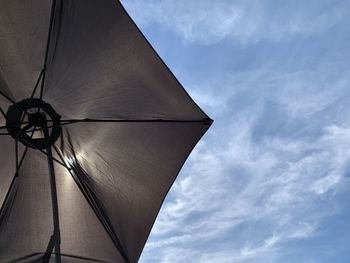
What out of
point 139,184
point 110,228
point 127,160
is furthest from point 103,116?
point 110,228

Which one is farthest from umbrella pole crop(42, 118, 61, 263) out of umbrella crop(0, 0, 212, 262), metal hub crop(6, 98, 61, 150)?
metal hub crop(6, 98, 61, 150)

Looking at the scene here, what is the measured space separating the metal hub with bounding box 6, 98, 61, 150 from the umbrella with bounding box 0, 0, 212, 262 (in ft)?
0.05

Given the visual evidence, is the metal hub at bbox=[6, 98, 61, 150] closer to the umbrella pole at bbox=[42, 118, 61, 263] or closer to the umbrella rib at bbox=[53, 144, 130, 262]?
the umbrella pole at bbox=[42, 118, 61, 263]

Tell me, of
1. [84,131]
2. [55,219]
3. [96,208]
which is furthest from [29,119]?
[96,208]

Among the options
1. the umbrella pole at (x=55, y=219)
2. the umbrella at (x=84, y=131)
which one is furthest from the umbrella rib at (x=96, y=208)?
the umbrella pole at (x=55, y=219)

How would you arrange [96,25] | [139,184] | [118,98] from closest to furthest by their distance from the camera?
[96,25], [118,98], [139,184]

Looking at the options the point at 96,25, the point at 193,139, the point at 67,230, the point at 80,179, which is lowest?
the point at 67,230

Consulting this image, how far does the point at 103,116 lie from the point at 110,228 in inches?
66.8

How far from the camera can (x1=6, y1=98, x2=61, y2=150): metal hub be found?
598cm

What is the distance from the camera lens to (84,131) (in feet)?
20.7

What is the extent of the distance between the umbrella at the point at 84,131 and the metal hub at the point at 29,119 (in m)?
0.01

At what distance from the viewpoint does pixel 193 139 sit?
6.66 m

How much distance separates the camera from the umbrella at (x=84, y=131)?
18.4ft

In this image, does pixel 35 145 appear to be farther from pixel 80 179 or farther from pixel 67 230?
pixel 67 230
